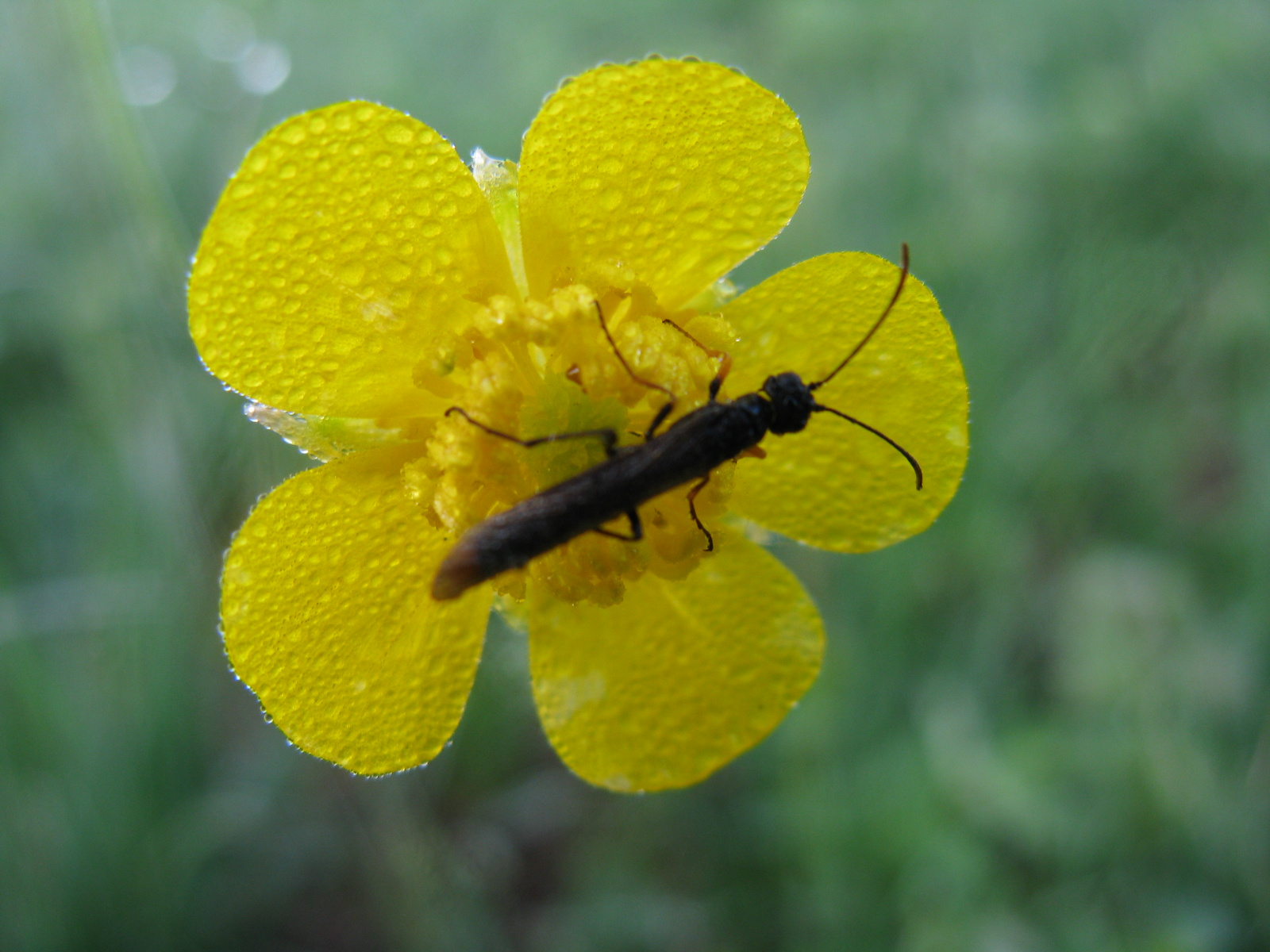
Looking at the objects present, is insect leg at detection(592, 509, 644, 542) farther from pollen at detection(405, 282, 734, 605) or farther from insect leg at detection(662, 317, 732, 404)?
insect leg at detection(662, 317, 732, 404)

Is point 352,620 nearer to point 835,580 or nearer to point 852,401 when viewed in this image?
point 852,401

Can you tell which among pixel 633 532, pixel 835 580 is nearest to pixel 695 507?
pixel 633 532

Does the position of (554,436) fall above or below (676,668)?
above

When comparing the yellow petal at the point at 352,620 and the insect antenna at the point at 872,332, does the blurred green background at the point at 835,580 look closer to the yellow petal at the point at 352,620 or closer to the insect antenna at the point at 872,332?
the yellow petal at the point at 352,620

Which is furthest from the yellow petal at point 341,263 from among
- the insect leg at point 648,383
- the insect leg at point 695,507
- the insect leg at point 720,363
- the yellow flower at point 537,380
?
the insect leg at point 695,507

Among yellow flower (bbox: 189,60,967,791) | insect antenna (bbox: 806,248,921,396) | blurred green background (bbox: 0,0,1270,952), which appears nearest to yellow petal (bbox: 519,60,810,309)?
yellow flower (bbox: 189,60,967,791)

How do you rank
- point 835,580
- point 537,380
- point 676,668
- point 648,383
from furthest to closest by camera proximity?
point 835,580 < point 676,668 < point 537,380 < point 648,383

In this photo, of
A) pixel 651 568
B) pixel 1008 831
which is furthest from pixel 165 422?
pixel 1008 831
